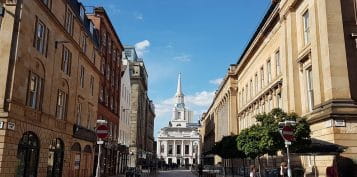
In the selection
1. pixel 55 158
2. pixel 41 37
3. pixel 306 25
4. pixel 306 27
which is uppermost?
pixel 306 25

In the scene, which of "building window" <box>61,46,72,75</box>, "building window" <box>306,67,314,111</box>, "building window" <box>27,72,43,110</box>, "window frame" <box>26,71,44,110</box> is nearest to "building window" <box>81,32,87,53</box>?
"building window" <box>61,46,72,75</box>

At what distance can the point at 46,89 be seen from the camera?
23.9 meters

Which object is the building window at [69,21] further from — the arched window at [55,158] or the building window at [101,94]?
the building window at [101,94]

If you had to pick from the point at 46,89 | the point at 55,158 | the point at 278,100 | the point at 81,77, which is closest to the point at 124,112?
the point at 81,77

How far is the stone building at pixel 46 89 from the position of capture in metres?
19.1

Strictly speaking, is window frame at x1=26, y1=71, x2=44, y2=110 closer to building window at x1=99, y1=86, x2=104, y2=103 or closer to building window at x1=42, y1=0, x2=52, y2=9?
building window at x1=42, y1=0, x2=52, y2=9

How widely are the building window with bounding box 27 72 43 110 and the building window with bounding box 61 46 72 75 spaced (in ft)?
16.1

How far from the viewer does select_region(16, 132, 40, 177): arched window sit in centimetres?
2041

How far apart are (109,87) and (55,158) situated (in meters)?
21.0

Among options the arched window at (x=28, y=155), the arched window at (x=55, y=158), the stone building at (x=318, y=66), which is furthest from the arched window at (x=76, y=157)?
the stone building at (x=318, y=66)

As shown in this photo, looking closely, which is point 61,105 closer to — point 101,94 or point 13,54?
point 13,54

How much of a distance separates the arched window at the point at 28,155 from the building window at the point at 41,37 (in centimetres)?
521

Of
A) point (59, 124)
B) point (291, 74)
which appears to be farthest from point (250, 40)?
point (59, 124)

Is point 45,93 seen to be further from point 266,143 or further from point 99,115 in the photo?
point 99,115
